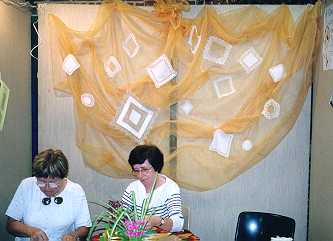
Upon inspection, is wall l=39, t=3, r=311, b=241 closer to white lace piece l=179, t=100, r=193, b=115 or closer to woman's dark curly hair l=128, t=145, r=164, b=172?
white lace piece l=179, t=100, r=193, b=115

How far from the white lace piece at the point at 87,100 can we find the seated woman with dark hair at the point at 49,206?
3.65 feet

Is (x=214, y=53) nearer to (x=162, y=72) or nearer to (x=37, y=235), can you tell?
(x=162, y=72)

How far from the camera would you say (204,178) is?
3.84 metres

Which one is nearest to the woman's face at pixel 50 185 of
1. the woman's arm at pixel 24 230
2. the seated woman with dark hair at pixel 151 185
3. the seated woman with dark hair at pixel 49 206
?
the seated woman with dark hair at pixel 49 206

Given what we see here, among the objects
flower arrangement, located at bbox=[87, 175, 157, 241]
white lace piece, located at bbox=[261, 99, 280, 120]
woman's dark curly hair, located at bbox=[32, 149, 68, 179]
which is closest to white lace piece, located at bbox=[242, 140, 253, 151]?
white lace piece, located at bbox=[261, 99, 280, 120]

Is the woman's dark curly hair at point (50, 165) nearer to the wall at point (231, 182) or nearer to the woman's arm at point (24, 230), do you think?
the woman's arm at point (24, 230)

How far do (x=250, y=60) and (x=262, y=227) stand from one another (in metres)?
1.44

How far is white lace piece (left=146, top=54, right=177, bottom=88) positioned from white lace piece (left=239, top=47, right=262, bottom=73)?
591 millimetres

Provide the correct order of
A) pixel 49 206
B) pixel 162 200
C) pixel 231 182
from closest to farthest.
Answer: pixel 49 206
pixel 162 200
pixel 231 182

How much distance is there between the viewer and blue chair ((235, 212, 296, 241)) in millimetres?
2951

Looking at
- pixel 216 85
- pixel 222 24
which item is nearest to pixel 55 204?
pixel 216 85

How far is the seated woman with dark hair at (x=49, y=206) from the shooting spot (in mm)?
2609

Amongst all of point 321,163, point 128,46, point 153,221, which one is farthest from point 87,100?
point 321,163

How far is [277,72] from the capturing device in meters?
3.73
